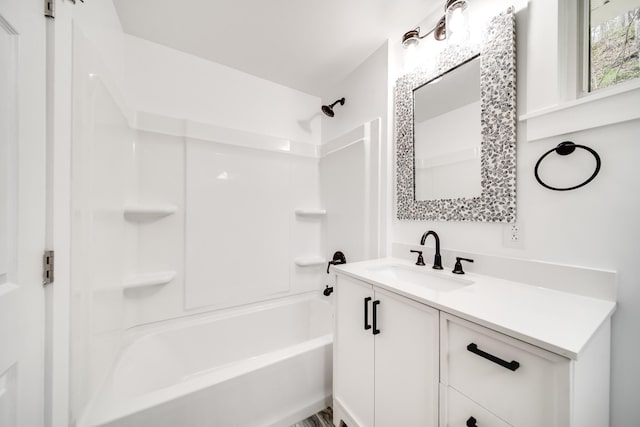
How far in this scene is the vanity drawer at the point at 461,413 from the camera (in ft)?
2.16

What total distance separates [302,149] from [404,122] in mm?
1037

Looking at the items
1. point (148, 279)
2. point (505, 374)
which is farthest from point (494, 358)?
point (148, 279)

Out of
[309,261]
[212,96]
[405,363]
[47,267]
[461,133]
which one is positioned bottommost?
[405,363]

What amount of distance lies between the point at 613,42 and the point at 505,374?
1.26 m

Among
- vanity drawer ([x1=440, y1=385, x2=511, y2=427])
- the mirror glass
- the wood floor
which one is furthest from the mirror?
the wood floor

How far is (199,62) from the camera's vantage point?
72.9 inches

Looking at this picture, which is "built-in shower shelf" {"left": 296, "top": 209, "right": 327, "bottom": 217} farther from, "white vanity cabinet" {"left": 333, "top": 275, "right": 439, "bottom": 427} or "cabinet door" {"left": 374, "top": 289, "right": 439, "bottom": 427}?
"cabinet door" {"left": 374, "top": 289, "right": 439, "bottom": 427}

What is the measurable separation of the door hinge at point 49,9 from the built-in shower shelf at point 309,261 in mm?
1964

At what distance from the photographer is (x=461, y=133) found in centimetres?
128

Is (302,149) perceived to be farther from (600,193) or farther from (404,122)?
(600,193)

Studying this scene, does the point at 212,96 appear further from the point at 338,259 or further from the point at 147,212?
the point at 338,259

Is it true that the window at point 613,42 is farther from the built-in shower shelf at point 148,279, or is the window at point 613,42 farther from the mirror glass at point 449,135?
the built-in shower shelf at point 148,279

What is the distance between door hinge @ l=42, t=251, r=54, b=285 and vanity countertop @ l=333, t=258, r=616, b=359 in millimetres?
1138

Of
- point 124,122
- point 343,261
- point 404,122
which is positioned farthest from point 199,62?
point 343,261
